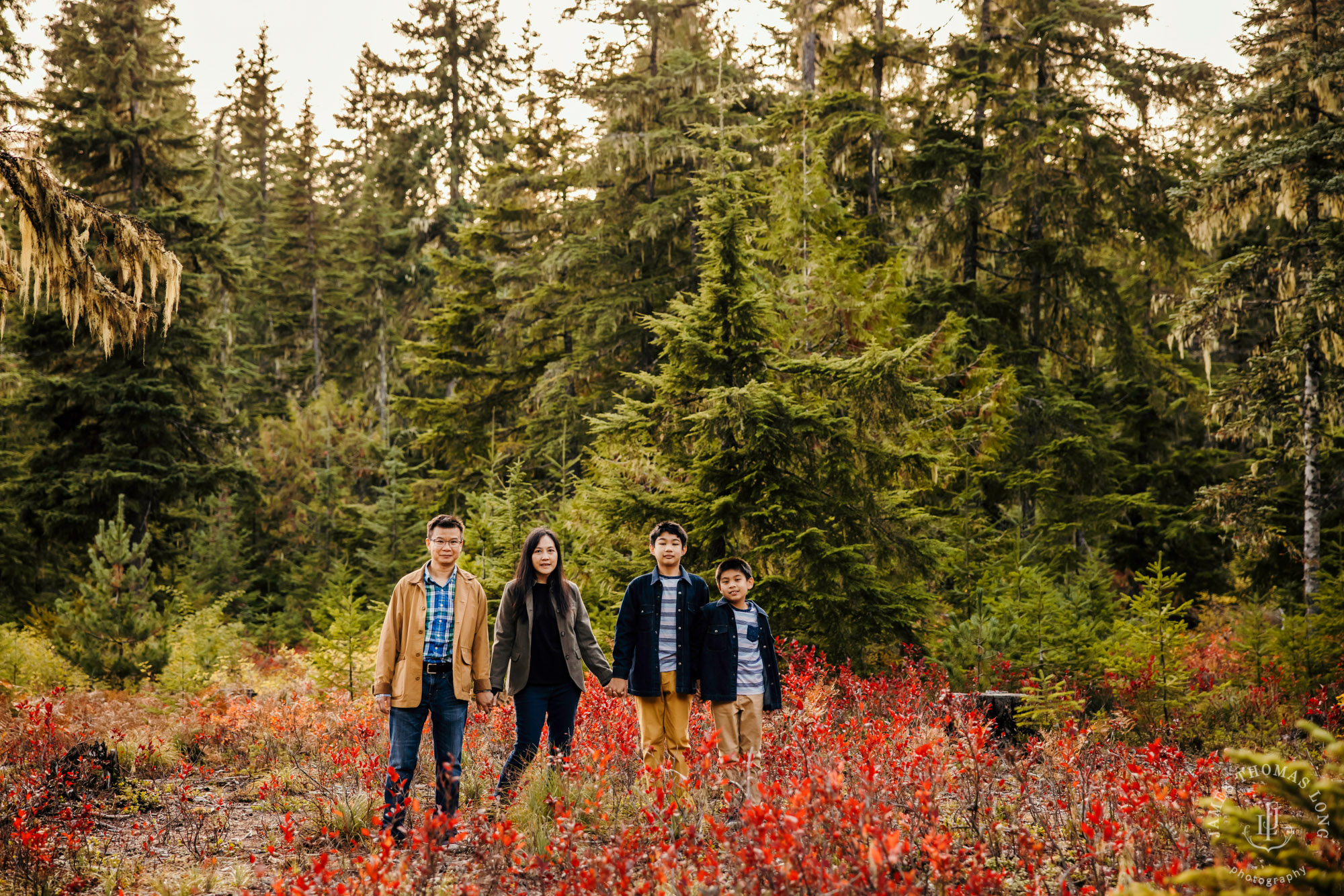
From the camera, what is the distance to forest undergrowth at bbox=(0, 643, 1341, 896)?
3871 mm

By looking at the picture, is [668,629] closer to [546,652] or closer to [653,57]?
[546,652]

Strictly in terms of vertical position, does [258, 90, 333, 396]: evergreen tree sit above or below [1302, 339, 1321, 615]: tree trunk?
above

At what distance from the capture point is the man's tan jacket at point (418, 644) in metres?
5.19

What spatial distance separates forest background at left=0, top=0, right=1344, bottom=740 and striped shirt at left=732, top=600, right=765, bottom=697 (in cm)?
288

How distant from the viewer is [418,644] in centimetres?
526

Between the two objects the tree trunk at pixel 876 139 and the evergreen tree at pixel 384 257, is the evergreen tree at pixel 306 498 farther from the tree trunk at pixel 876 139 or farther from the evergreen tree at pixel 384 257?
the tree trunk at pixel 876 139

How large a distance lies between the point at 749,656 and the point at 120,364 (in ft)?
56.1

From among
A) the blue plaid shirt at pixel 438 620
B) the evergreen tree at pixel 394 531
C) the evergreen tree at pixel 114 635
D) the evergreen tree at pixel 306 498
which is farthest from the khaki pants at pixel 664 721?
the evergreen tree at pixel 306 498

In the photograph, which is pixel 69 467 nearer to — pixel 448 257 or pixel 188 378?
pixel 188 378

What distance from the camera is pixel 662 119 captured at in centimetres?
1809

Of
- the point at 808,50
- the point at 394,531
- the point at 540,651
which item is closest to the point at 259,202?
the point at 394,531

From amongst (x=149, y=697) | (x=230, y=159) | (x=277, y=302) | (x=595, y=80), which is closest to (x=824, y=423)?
(x=149, y=697)

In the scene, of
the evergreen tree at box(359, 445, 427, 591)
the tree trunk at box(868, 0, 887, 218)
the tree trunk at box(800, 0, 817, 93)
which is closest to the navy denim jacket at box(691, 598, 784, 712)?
the tree trunk at box(868, 0, 887, 218)

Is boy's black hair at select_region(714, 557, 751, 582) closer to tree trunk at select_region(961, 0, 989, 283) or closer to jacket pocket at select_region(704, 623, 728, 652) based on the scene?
jacket pocket at select_region(704, 623, 728, 652)
